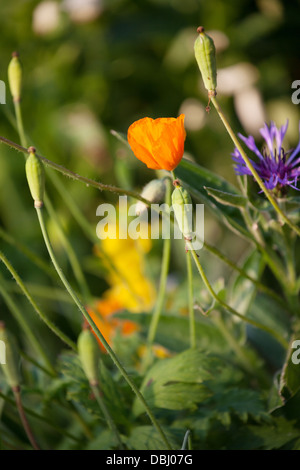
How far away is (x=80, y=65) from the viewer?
64.1 inches

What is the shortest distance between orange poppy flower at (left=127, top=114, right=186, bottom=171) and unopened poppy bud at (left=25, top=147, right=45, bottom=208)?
9cm

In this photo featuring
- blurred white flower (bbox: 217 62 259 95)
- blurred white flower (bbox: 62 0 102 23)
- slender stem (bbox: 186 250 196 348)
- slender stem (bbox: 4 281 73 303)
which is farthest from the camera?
blurred white flower (bbox: 62 0 102 23)

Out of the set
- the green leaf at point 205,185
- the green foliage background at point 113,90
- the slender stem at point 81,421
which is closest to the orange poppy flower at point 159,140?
the green leaf at point 205,185

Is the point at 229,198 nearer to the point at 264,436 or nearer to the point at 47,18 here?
the point at 264,436

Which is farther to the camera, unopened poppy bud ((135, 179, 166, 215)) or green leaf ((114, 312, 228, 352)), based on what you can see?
green leaf ((114, 312, 228, 352))

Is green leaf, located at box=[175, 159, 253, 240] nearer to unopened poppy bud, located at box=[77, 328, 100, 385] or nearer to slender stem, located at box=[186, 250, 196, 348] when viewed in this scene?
slender stem, located at box=[186, 250, 196, 348]

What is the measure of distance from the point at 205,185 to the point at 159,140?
0.19 meters

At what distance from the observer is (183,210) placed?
51 centimetres

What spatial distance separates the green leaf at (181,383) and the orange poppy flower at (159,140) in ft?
0.73

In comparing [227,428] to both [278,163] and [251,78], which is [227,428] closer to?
[278,163]

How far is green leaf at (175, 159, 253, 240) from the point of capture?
2.23ft

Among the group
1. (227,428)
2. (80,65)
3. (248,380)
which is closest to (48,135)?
(80,65)

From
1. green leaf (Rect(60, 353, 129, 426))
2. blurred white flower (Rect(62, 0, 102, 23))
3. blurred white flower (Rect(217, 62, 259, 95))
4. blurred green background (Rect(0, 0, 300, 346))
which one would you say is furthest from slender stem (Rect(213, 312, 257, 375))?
blurred white flower (Rect(62, 0, 102, 23))

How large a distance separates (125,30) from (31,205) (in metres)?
0.54
